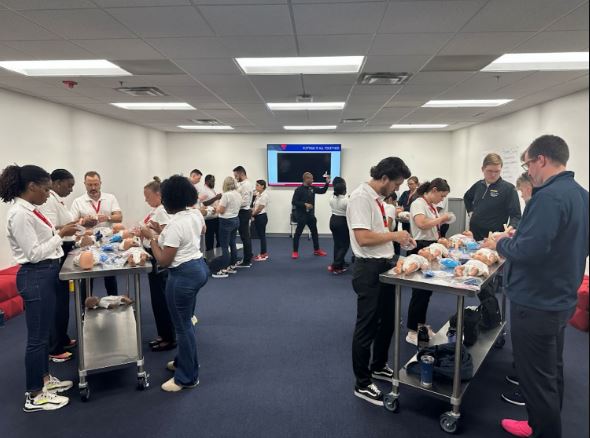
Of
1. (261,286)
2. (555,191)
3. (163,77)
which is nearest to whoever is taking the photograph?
(555,191)

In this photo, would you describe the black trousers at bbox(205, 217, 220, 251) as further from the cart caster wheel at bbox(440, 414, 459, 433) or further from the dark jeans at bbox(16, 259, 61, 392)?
the cart caster wheel at bbox(440, 414, 459, 433)

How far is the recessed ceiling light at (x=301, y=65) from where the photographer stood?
3859 mm

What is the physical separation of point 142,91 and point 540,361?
5.16 meters

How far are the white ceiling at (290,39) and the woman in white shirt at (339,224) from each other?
4.59 feet

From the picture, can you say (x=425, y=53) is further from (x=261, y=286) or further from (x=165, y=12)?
(x=261, y=286)

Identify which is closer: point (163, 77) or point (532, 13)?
point (532, 13)

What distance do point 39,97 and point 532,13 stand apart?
609 centimetres

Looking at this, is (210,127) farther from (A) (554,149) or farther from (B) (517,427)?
(B) (517,427)

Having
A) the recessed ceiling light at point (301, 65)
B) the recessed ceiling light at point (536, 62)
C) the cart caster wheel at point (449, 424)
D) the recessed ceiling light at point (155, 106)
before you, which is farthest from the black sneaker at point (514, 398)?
the recessed ceiling light at point (155, 106)

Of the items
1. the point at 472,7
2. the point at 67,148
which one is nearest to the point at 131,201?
the point at 67,148

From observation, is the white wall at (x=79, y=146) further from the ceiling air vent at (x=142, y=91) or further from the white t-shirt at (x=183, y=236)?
the white t-shirt at (x=183, y=236)

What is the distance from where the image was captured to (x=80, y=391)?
2645 mm

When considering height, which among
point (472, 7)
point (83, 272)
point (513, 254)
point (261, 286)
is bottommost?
point (261, 286)

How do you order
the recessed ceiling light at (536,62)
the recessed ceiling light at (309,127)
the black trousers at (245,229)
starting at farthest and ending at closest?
the recessed ceiling light at (309,127)
the black trousers at (245,229)
the recessed ceiling light at (536,62)
